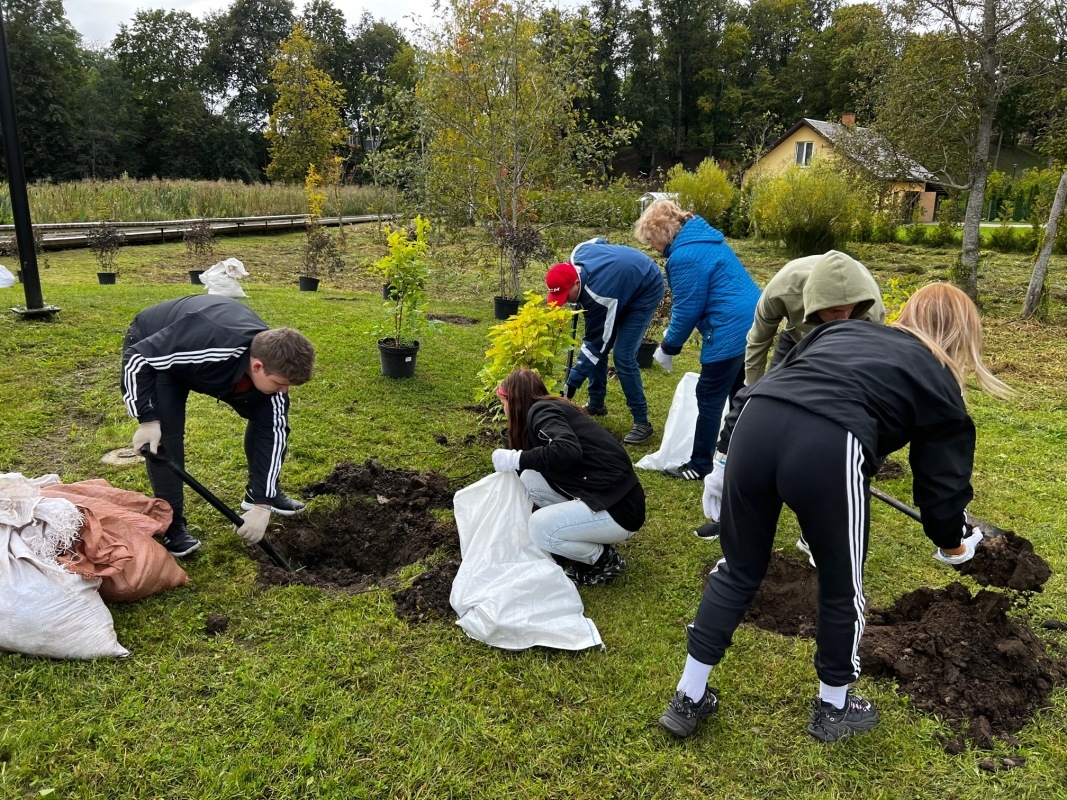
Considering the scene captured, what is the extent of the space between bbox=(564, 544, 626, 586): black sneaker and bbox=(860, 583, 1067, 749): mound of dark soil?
106cm

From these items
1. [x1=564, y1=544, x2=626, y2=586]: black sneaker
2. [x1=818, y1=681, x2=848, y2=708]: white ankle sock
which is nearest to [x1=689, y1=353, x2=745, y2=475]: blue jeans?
[x1=564, y1=544, x2=626, y2=586]: black sneaker

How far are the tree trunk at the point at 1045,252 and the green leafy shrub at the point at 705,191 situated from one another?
10893 mm

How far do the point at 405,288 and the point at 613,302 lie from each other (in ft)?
6.75

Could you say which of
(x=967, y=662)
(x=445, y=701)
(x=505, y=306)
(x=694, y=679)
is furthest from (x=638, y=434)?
(x=505, y=306)

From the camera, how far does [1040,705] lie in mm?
2354

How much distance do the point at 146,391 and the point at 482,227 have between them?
763cm

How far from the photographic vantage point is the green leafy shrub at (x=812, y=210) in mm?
15039

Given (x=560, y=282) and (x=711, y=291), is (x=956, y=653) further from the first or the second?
(x=560, y=282)

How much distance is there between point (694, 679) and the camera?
2.18m

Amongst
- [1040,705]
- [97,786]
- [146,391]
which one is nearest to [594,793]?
[97,786]

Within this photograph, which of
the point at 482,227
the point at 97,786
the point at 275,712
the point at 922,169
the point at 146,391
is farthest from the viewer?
the point at 922,169

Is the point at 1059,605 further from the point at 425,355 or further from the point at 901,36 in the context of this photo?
the point at 901,36

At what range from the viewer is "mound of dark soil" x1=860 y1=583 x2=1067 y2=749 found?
2.32m

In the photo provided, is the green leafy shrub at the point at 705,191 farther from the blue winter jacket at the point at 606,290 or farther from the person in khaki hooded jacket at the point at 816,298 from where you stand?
the person in khaki hooded jacket at the point at 816,298
